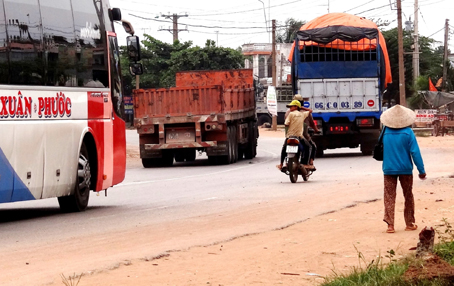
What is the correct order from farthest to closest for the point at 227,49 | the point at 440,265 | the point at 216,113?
the point at 227,49, the point at 216,113, the point at 440,265

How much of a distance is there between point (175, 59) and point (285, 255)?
214ft

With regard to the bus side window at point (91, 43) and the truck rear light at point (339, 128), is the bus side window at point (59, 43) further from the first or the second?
the truck rear light at point (339, 128)

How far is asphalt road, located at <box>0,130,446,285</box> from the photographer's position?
9.39 m

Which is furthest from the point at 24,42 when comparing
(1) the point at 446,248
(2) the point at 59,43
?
(1) the point at 446,248

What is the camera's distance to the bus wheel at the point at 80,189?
511 inches

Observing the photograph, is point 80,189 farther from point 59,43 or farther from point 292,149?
point 292,149

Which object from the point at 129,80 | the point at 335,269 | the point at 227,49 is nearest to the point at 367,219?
the point at 335,269

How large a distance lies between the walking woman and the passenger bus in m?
4.38

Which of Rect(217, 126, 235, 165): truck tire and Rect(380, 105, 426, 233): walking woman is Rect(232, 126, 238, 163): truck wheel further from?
Rect(380, 105, 426, 233): walking woman

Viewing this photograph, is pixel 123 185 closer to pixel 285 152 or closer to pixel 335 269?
pixel 285 152

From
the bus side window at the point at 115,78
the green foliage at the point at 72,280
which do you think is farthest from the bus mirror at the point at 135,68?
the green foliage at the point at 72,280

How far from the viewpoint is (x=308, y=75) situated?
2747cm

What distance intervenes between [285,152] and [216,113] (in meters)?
8.24

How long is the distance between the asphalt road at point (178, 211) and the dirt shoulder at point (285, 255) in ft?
1.33
